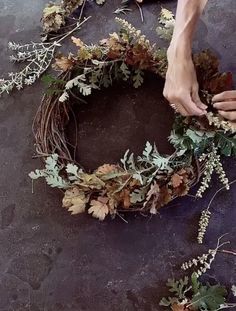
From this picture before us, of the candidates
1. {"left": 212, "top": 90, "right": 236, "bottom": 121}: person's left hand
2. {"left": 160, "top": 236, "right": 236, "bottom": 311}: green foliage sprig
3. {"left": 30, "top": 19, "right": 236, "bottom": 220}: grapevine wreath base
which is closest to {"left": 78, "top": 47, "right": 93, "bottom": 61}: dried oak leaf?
{"left": 30, "top": 19, "right": 236, "bottom": 220}: grapevine wreath base

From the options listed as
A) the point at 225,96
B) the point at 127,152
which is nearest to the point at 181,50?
the point at 225,96

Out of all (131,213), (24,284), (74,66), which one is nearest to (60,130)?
(74,66)

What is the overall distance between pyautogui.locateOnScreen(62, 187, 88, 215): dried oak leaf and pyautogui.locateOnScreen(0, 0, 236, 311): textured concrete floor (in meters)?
0.08

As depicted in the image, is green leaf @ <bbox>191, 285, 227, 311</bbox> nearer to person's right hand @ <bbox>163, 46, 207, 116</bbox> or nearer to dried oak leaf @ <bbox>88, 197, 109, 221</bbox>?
dried oak leaf @ <bbox>88, 197, 109, 221</bbox>

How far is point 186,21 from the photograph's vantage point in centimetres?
143

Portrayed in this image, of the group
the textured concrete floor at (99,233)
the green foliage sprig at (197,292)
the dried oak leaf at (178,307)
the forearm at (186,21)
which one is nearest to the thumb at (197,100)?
the forearm at (186,21)

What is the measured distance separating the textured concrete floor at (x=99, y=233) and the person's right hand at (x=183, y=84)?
0.77ft

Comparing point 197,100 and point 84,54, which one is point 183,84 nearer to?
point 197,100

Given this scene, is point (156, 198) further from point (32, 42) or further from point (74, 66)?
point (32, 42)

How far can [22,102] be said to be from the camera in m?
1.79

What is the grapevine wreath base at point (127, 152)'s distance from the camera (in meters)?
1.49

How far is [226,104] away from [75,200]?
0.45m

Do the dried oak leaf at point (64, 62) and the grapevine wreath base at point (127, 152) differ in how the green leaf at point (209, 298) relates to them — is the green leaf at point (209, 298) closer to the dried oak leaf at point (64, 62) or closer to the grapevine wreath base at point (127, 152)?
the grapevine wreath base at point (127, 152)

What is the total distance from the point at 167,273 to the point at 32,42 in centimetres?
82
